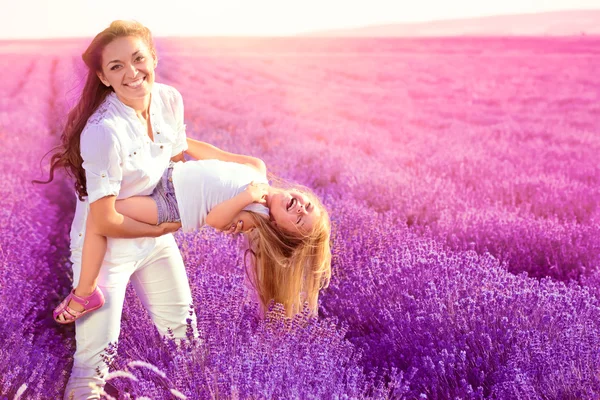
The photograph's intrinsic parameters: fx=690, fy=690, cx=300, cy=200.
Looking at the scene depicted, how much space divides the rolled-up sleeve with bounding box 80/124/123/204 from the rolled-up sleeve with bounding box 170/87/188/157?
417 millimetres

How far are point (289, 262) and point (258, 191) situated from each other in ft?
1.13

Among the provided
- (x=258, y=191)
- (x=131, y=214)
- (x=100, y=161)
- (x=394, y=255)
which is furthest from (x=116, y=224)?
(x=394, y=255)

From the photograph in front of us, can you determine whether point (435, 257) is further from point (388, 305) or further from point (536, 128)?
point (536, 128)

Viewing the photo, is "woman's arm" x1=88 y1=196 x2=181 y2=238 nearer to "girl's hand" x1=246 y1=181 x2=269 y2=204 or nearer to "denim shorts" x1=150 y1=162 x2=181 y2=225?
"denim shorts" x1=150 y1=162 x2=181 y2=225

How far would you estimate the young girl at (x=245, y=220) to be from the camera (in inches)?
85.6

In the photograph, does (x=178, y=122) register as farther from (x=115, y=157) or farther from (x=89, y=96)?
(x=115, y=157)

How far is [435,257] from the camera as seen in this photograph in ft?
9.43

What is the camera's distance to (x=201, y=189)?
88.4 inches

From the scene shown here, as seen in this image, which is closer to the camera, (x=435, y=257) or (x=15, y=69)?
(x=435, y=257)

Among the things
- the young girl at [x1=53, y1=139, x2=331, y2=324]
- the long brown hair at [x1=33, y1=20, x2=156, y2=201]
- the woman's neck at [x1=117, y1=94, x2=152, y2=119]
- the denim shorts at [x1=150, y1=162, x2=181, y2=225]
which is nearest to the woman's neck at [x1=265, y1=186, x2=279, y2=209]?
the young girl at [x1=53, y1=139, x2=331, y2=324]

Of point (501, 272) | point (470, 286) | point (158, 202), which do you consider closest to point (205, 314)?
point (158, 202)

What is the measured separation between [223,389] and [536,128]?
5.04 m

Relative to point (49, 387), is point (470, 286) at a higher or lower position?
higher

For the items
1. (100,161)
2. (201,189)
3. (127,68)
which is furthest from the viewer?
(201,189)
